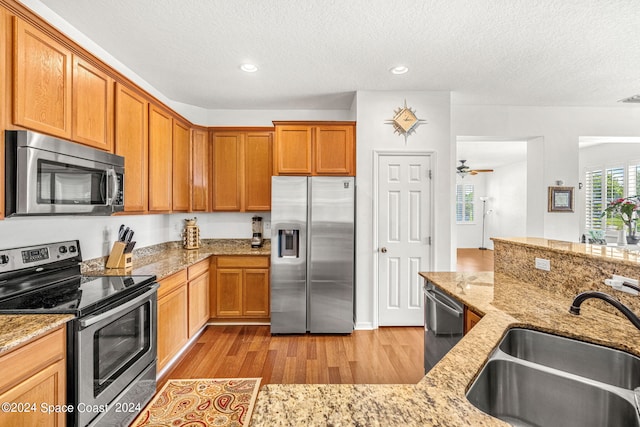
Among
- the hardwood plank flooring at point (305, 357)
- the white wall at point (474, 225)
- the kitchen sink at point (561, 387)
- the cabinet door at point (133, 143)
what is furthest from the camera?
the white wall at point (474, 225)

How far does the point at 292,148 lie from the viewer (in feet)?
10.7

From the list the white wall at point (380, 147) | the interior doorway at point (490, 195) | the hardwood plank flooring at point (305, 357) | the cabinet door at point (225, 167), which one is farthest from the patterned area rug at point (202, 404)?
the interior doorway at point (490, 195)

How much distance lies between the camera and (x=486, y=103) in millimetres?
3682

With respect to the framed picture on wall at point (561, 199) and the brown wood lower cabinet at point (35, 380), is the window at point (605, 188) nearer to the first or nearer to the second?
the framed picture on wall at point (561, 199)

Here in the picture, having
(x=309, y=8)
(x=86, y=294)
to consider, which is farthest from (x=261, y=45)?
(x=86, y=294)

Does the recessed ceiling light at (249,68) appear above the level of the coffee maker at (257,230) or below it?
above

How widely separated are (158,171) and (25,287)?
1398 millimetres

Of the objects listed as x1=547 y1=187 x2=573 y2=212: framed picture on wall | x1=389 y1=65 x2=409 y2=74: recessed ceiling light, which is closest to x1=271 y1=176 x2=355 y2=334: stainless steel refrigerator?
x1=389 y1=65 x2=409 y2=74: recessed ceiling light

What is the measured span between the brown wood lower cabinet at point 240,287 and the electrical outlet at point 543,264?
8.25 ft

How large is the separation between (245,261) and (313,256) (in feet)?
2.67

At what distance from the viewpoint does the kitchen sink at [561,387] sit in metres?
0.98

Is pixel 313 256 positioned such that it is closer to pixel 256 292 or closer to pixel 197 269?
pixel 256 292

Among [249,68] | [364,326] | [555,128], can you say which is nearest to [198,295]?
[364,326]

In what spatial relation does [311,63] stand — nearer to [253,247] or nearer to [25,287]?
[253,247]
